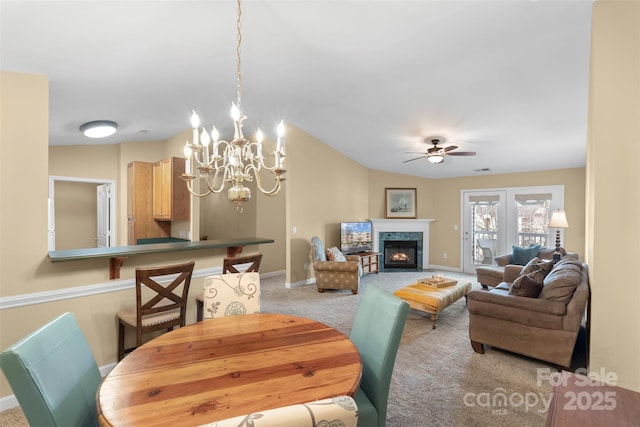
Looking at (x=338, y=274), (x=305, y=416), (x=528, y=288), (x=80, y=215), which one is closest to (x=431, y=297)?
(x=528, y=288)

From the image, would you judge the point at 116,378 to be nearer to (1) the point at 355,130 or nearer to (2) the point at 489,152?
(1) the point at 355,130

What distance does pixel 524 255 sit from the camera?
5430mm

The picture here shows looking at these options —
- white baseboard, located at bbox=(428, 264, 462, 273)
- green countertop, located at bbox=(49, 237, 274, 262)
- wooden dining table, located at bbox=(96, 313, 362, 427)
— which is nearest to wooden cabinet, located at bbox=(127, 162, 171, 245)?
green countertop, located at bbox=(49, 237, 274, 262)

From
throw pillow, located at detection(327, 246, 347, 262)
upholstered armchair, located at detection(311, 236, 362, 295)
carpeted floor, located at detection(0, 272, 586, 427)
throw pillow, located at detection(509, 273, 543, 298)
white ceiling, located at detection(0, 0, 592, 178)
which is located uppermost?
white ceiling, located at detection(0, 0, 592, 178)

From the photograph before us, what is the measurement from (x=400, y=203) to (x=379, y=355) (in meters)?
6.34

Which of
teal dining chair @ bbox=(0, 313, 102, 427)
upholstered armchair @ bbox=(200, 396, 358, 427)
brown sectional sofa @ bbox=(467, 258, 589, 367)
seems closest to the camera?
upholstered armchair @ bbox=(200, 396, 358, 427)

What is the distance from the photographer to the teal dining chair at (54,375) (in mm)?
961

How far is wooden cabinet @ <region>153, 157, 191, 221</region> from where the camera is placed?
15.5ft

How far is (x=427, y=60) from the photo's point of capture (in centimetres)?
287

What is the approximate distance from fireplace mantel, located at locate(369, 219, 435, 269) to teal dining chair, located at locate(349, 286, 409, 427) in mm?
5643

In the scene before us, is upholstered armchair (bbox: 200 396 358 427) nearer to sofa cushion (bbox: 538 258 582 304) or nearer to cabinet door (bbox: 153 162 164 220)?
sofa cushion (bbox: 538 258 582 304)

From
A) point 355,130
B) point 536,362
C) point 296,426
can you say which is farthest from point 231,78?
point 536,362

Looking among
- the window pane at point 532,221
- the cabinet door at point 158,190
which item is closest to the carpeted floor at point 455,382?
the cabinet door at point 158,190

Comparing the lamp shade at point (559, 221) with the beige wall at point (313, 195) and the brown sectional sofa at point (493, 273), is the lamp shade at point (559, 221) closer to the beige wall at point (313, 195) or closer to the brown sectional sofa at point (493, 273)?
the brown sectional sofa at point (493, 273)
